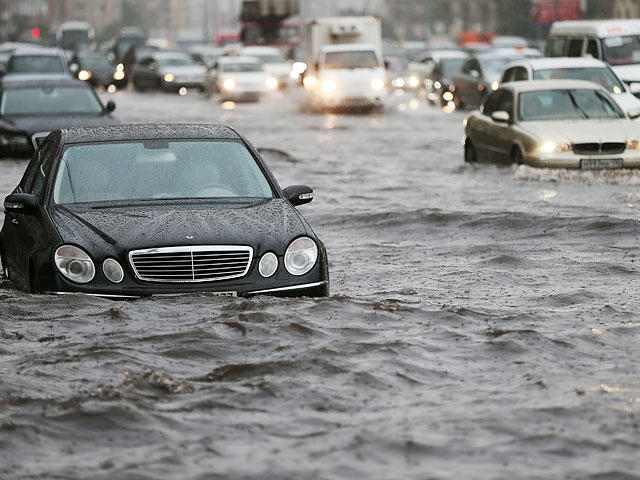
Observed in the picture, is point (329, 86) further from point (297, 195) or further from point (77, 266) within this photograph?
point (77, 266)

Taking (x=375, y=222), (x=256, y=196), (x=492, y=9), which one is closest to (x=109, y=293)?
(x=256, y=196)

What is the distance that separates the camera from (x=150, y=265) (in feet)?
31.5

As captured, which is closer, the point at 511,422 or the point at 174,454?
the point at 174,454

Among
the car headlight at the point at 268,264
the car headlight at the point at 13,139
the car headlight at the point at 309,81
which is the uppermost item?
the car headlight at the point at 268,264

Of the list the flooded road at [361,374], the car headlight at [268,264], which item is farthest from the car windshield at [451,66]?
the car headlight at [268,264]

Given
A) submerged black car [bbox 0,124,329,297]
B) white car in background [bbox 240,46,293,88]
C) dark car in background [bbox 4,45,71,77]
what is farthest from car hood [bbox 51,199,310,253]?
white car in background [bbox 240,46,293,88]

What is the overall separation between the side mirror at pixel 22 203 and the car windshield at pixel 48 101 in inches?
541

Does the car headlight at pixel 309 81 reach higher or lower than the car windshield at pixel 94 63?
higher

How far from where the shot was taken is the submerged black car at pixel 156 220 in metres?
9.59

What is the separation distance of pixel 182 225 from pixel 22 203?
114 centimetres

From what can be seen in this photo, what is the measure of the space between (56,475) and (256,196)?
4.48 meters

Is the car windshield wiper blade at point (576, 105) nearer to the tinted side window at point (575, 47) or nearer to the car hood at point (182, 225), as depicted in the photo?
the tinted side window at point (575, 47)

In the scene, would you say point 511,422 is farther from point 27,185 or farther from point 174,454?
point 27,185

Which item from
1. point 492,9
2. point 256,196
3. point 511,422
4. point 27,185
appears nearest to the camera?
point 511,422
